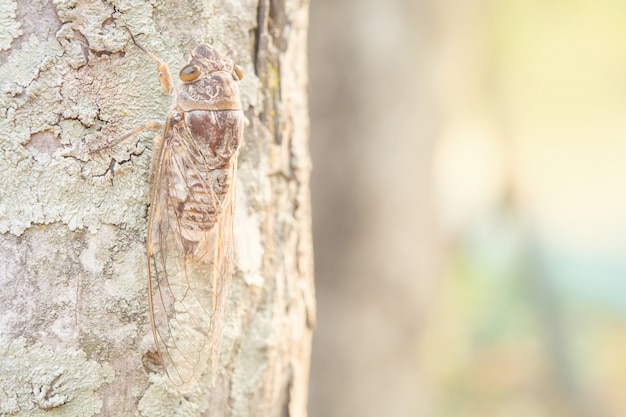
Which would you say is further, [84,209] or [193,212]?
[193,212]

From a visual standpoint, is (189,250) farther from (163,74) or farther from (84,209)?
(163,74)

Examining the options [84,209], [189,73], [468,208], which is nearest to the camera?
[84,209]

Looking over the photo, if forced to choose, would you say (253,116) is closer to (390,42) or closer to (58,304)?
(58,304)

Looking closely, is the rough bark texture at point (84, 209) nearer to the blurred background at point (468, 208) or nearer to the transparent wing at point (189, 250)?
the transparent wing at point (189, 250)

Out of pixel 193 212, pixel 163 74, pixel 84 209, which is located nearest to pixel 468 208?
pixel 193 212

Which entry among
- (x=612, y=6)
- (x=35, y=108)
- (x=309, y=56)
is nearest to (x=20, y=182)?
(x=35, y=108)

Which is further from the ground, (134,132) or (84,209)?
(134,132)

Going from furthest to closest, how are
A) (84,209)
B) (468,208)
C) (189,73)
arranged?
(468,208) → (189,73) → (84,209)
